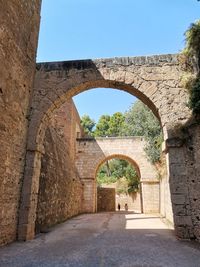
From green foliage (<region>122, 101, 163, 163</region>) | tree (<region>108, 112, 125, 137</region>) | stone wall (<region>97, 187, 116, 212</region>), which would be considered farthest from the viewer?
tree (<region>108, 112, 125, 137</region>)

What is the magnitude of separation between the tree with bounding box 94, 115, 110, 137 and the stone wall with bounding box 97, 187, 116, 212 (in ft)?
49.2

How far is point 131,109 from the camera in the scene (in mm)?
18562

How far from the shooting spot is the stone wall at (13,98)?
14.8ft

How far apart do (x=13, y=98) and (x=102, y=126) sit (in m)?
28.9

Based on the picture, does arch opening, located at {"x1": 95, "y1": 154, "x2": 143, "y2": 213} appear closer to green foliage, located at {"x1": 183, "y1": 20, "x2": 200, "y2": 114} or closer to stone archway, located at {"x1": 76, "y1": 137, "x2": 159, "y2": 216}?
stone archway, located at {"x1": 76, "y1": 137, "x2": 159, "y2": 216}

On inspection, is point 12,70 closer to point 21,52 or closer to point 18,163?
point 21,52

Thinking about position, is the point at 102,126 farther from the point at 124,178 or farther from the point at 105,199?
the point at 105,199

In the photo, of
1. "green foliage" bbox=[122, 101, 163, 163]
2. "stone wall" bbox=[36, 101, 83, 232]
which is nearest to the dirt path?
"stone wall" bbox=[36, 101, 83, 232]

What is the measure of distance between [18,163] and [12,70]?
2.12m

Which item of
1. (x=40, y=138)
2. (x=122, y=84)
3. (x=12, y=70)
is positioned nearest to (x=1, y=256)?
(x=40, y=138)

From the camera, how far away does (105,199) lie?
60.7ft

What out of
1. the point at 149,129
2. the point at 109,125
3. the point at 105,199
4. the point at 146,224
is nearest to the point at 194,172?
the point at 146,224

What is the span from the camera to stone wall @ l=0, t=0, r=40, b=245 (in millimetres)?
4500

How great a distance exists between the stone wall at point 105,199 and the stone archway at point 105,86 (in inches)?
526
